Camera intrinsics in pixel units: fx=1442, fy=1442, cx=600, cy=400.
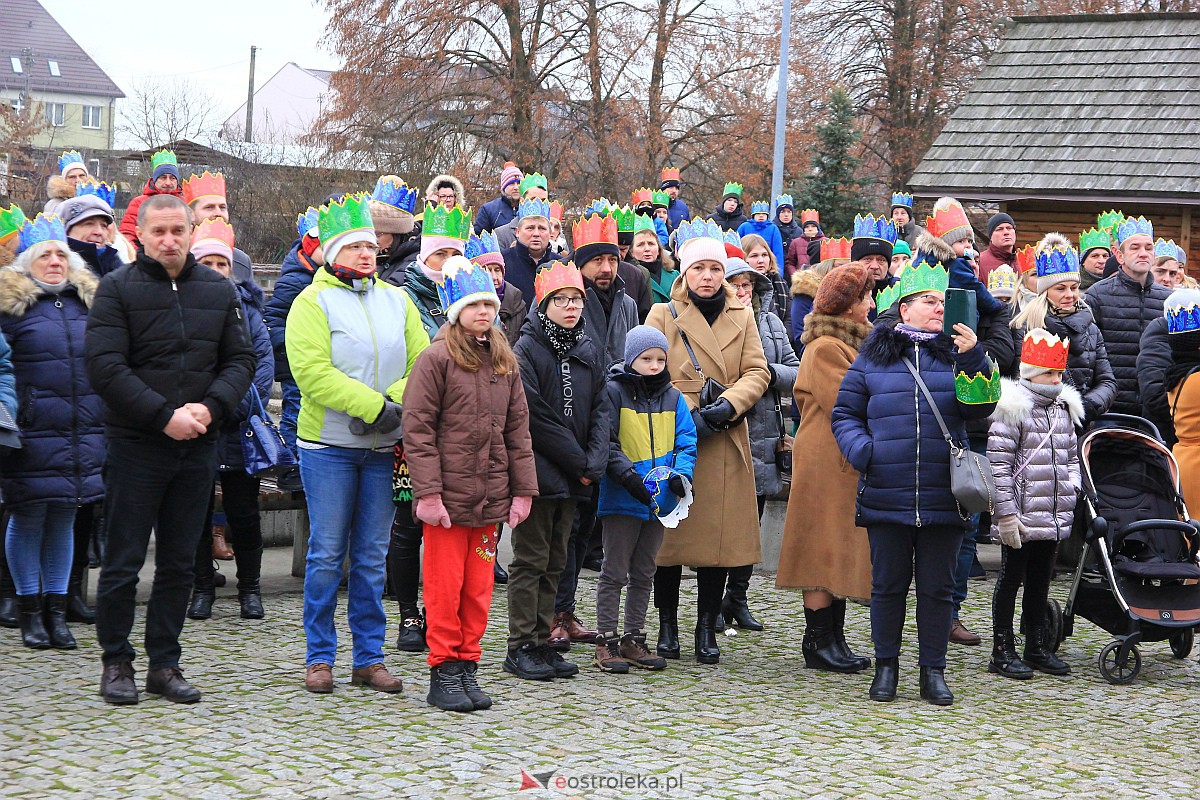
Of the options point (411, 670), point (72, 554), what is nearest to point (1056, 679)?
point (411, 670)

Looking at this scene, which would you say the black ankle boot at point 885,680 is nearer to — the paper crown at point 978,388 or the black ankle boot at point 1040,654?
the black ankle boot at point 1040,654

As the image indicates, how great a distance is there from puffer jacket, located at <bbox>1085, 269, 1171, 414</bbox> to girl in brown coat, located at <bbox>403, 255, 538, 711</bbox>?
4.88 metres

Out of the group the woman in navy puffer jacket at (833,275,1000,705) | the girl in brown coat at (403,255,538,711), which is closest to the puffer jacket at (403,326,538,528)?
the girl in brown coat at (403,255,538,711)

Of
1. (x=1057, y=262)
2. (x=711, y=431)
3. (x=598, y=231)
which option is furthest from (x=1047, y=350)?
(x=598, y=231)

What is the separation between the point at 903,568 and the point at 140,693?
11.6 ft

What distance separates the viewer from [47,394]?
7.11 meters

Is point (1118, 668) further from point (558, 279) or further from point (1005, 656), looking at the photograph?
point (558, 279)

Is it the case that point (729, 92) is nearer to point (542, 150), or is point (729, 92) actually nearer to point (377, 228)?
point (542, 150)

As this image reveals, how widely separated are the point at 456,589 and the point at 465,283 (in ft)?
4.48

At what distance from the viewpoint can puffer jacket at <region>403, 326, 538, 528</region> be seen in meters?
6.25

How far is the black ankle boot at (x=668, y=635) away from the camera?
299 inches

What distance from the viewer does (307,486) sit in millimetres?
6559

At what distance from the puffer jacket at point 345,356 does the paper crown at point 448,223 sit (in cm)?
92

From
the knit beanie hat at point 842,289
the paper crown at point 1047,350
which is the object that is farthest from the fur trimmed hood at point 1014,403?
the knit beanie hat at point 842,289
